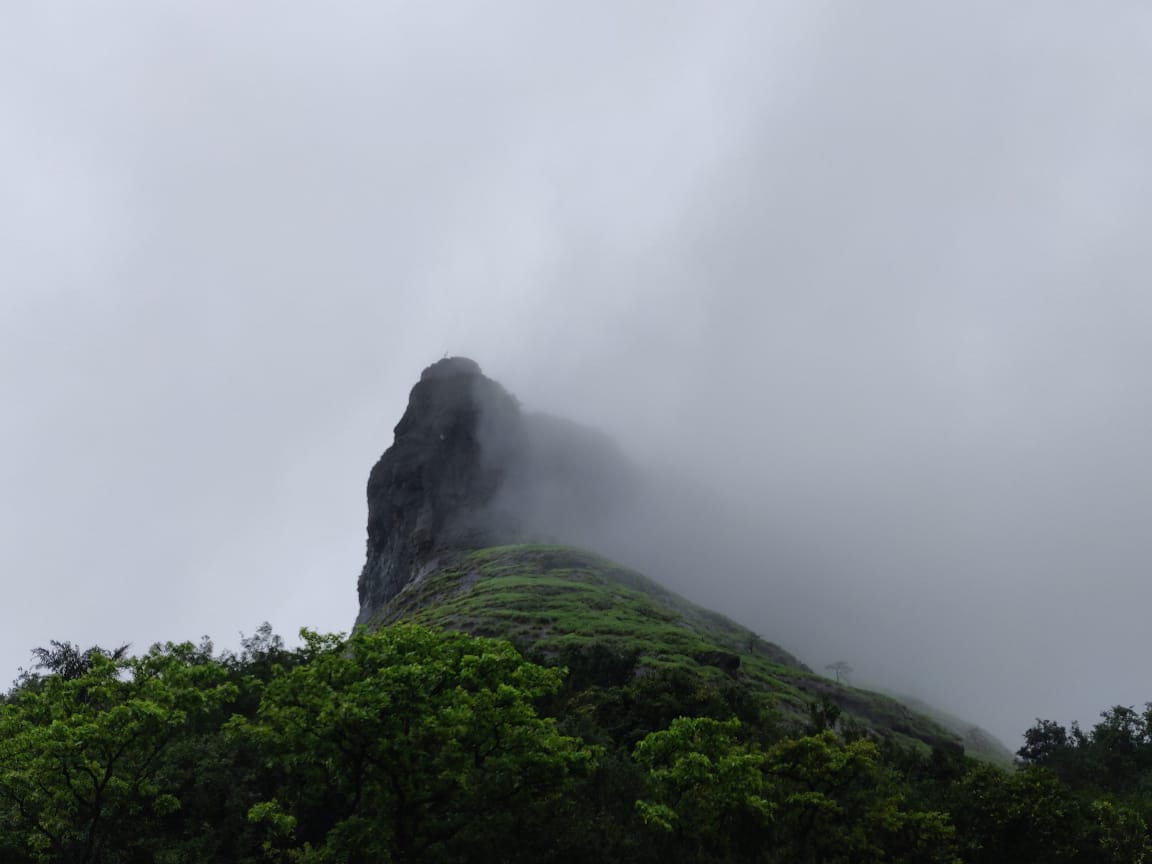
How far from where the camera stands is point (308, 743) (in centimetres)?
2788

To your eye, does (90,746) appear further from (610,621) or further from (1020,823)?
(610,621)

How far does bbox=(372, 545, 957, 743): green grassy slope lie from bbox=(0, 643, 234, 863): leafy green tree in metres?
32.6

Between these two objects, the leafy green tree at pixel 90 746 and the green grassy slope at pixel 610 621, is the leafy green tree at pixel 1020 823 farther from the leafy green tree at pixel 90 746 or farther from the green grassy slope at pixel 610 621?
the leafy green tree at pixel 90 746

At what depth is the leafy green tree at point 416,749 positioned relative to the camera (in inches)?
1093

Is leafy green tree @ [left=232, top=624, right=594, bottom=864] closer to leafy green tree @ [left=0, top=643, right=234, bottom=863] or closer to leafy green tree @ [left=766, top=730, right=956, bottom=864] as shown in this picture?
leafy green tree @ [left=0, top=643, right=234, bottom=863]

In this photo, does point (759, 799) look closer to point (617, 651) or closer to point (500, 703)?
point (500, 703)

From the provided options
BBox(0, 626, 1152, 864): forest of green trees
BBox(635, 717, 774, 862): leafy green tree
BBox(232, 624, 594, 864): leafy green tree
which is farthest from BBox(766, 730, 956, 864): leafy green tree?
BBox(232, 624, 594, 864): leafy green tree

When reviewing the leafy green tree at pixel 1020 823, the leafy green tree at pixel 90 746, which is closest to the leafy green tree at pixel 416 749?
the leafy green tree at pixel 90 746

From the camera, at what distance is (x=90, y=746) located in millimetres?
28578

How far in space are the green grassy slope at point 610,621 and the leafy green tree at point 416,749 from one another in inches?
1371

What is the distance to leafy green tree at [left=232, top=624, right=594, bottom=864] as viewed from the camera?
27766 millimetres

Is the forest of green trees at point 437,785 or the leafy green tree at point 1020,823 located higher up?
the leafy green tree at point 1020,823

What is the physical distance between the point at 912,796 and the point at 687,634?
181 feet

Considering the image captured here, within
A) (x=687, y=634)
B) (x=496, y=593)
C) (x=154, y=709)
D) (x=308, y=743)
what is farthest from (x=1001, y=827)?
(x=496, y=593)
